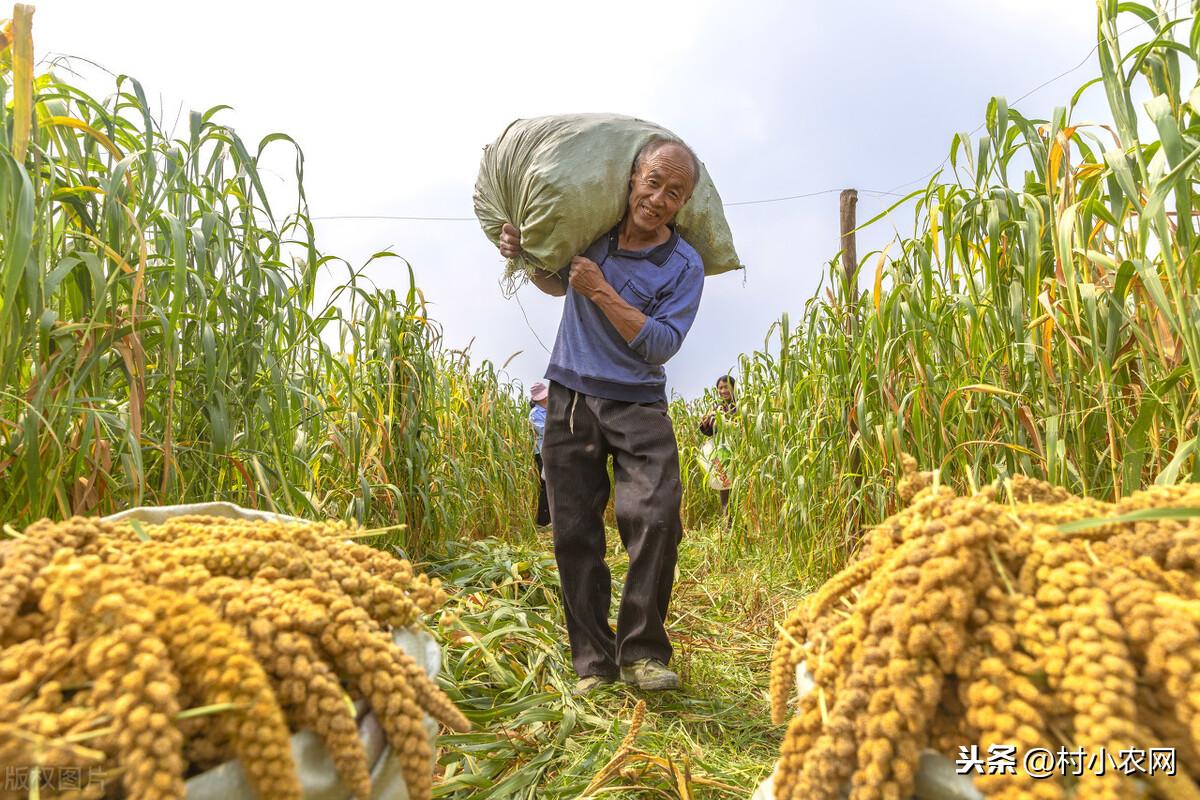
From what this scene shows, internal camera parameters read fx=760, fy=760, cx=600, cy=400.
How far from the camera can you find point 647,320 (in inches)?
95.0

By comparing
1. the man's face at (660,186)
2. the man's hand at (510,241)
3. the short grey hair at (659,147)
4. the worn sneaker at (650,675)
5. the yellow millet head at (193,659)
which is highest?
the short grey hair at (659,147)

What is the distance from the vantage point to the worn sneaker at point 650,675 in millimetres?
2361

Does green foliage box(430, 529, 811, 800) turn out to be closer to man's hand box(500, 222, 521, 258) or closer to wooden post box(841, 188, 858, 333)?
man's hand box(500, 222, 521, 258)

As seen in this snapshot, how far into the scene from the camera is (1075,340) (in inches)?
69.6

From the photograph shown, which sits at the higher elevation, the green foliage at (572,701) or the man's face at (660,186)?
the man's face at (660,186)

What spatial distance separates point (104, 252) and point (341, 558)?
0.96 metres

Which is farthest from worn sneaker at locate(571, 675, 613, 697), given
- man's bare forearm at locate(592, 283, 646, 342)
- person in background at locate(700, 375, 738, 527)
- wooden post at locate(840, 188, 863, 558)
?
person in background at locate(700, 375, 738, 527)

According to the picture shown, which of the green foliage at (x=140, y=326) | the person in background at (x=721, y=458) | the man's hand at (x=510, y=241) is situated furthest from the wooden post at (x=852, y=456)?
the green foliage at (x=140, y=326)

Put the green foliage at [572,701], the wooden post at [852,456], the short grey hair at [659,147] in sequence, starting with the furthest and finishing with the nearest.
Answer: the wooden post at [852,456], the short grey hair at [659,147], the green foliage at [572,701]

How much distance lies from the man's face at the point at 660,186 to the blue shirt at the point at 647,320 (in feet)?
0.47

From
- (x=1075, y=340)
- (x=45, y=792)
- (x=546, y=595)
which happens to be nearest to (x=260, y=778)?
(x=45, y=792)

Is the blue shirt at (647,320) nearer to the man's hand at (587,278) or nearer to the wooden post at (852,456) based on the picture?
the man's hand at (587,278)

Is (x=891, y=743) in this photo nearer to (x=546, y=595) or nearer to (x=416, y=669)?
(x=416, y=669)

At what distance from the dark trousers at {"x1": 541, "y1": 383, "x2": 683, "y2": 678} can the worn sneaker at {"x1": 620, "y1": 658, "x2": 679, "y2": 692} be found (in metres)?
Answer: 0.03
